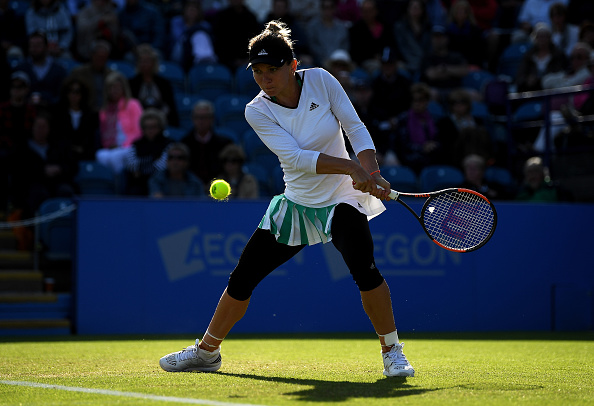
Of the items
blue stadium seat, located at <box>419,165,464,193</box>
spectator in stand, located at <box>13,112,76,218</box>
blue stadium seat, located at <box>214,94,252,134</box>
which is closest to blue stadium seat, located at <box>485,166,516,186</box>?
blue stadium seat, located at <box>419,165,464,193</box>

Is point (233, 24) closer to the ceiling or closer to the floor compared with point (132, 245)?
closer to the ceiling

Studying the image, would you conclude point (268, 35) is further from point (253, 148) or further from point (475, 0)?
point (475, 0)

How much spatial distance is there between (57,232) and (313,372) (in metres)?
5.10

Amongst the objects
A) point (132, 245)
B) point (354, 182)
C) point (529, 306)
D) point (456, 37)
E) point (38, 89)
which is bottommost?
point (529, 306)

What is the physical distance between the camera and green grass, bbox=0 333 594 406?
4.05 m

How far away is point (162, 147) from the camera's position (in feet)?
33.3

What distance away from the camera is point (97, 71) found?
37.3 ft

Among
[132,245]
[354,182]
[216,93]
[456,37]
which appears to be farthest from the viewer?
[456,37]

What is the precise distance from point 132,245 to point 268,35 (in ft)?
15.5

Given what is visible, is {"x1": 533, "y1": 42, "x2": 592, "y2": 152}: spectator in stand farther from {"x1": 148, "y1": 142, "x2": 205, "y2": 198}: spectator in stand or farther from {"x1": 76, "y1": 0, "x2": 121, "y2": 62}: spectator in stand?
{"x1": 76, "y1": 0, "x2": 121, "y2": 62}: spectator in stand

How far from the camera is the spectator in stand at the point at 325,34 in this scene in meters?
13.1

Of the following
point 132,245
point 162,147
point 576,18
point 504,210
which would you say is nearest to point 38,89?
point 162,147

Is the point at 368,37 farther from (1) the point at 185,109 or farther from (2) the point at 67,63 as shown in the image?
(2) the point at 67,63

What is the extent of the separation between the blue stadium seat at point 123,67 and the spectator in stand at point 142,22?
87cm
